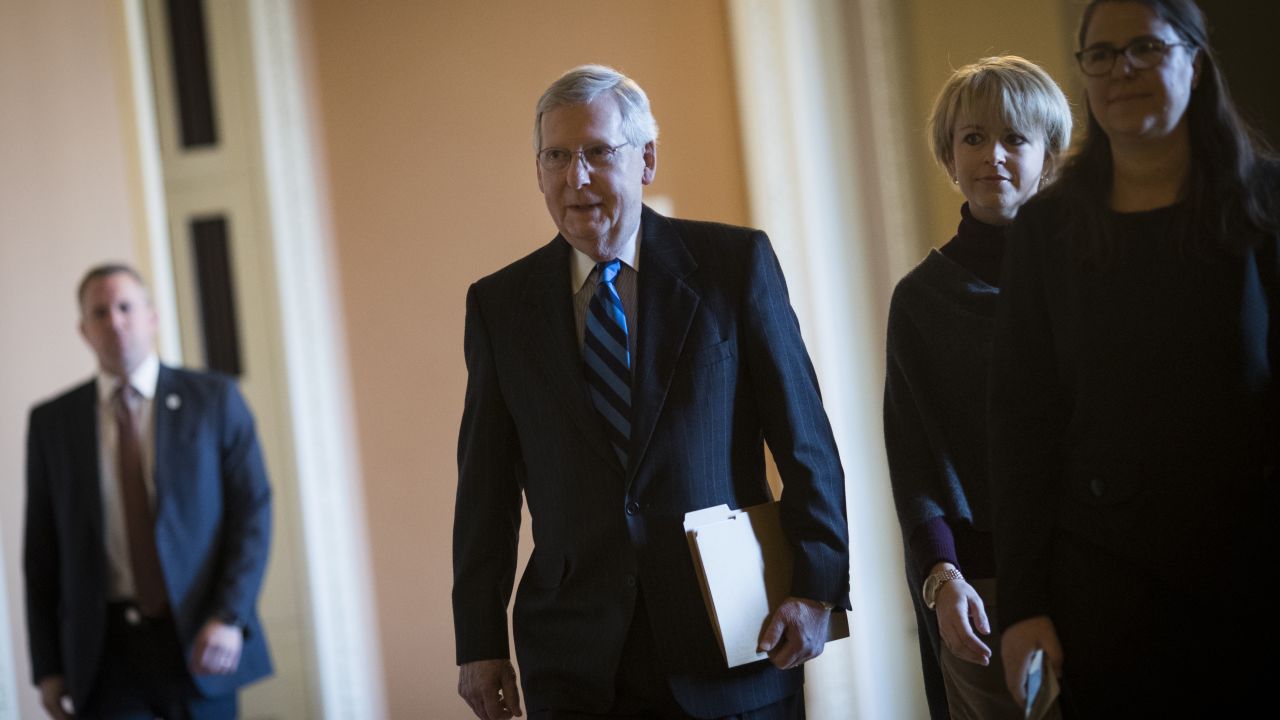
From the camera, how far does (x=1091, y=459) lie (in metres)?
1.48

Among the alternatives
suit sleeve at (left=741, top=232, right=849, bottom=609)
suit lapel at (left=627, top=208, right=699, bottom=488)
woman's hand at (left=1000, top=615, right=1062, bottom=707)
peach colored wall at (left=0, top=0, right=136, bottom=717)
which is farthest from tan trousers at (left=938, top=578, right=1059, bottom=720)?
peach colored wall at (left=0, top=0, right=136, bottom=717)

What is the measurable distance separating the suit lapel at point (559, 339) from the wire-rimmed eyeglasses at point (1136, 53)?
0.85m

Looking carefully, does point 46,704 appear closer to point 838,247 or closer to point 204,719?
point 204,719

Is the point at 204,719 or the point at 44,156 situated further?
the point at 44,156

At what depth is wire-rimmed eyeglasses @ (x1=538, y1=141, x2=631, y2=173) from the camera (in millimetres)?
1930

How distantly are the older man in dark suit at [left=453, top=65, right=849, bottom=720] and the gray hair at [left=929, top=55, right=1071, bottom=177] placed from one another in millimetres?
357

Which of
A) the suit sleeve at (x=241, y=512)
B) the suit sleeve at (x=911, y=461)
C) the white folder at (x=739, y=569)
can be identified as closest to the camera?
the white folder at (x=739, y=569)

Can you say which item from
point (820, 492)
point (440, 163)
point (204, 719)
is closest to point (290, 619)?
point (204, 719)

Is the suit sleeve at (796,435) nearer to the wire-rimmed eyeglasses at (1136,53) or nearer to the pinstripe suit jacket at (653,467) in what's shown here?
the pinstripe suit jacket at (653,467)

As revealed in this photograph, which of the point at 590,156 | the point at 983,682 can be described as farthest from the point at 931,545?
the point at 590,156

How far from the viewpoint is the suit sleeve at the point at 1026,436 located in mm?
1508

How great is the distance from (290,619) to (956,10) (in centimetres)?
248

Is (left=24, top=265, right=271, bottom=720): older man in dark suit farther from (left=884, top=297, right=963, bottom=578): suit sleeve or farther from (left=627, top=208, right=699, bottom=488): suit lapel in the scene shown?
(left=884, top=297, right=963, bottom=578): suit sleeve

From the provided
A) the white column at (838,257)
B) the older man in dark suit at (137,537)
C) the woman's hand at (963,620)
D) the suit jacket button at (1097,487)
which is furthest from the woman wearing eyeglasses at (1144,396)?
the older man in dark suit at (137,537)
